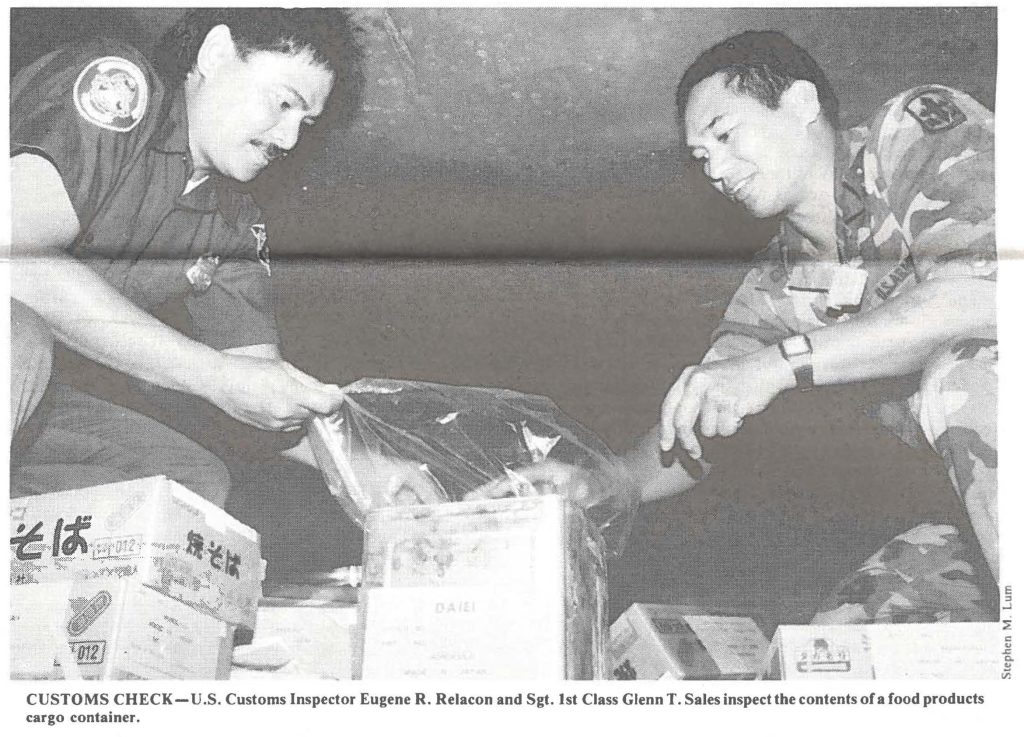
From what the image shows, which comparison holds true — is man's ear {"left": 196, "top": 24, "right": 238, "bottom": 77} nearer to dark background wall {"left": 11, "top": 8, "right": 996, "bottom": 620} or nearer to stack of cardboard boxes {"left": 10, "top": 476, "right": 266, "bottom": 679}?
dark background wall {"left": 11, "top": 8, "right": 996, "bottom": 620}

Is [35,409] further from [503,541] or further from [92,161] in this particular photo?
[503,541]

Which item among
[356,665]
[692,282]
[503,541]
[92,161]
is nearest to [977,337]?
[692,282]

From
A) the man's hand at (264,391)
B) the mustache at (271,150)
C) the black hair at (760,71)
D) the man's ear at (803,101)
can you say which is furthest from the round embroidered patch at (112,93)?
the man's ear at (803,101)

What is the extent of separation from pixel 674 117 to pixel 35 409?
817mm

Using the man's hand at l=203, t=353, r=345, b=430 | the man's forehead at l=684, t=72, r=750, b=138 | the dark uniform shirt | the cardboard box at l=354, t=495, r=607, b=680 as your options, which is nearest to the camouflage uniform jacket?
the man's forehead at l=684, t=72, r=750, b=138

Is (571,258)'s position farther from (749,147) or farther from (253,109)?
(253,109)

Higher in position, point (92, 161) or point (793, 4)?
point (793, 4)

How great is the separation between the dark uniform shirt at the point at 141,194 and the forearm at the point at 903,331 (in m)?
0.64

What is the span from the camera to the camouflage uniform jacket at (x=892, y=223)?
Answer: 139cm

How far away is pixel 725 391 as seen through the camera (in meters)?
1.39

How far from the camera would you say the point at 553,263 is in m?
1.40

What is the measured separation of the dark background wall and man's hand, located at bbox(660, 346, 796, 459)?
17mm

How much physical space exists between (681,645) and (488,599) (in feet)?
0.73

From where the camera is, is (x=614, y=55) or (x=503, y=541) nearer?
(x=503, y=541)
